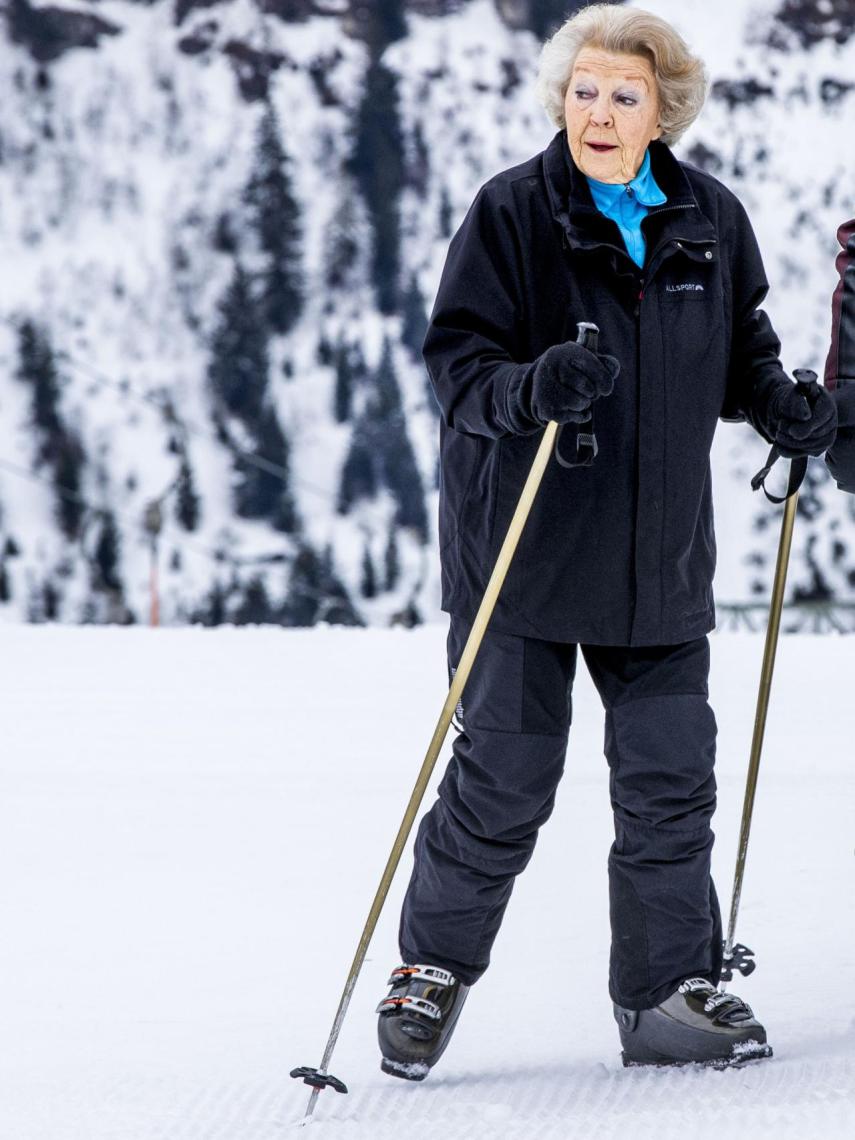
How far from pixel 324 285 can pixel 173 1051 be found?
39.2 meters

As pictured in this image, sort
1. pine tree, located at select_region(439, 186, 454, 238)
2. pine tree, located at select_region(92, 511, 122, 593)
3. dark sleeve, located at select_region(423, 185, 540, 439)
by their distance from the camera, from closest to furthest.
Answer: dark sleeve, located at select_region(423, 185, 540, 439), pine tree, located at select_region(92, 511, 122, 593), pine tree, located at select_region(439, 186, 454, 238)

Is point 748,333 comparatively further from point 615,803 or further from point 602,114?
point 615,803

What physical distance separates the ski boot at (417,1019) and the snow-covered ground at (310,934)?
1.3 inches

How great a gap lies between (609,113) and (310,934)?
1.37m

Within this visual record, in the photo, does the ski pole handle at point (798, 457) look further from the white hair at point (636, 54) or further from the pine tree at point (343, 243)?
the pine tree at point (343, 243)

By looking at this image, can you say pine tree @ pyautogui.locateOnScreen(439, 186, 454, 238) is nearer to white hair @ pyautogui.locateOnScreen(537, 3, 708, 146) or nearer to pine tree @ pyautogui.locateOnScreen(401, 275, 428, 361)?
pine tree @ pyautogui.locateOnScreen(401, 275, 428, 361)

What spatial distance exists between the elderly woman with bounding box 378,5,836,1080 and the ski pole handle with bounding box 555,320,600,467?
0.10 ft

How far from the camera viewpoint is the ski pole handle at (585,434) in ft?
4.57

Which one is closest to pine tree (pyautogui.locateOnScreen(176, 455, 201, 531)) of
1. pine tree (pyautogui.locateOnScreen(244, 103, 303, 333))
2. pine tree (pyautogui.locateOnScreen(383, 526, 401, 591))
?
pine tree (pyautogui.locateOnScreen(244, 103, 303, 333))

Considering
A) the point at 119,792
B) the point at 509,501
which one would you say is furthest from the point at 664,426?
the point at 119,792

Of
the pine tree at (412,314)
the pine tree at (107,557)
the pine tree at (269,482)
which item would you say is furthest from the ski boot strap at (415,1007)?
the pine tree at (412,314)

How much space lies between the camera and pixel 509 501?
5.05ft

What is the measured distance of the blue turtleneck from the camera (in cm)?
153

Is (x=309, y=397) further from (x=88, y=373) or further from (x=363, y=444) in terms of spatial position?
(x=88, y=373)
